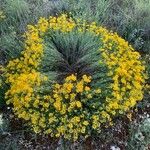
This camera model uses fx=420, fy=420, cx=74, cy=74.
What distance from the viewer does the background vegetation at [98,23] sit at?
4.32m

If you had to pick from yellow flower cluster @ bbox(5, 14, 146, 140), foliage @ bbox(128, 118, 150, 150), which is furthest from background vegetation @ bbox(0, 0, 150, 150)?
yellow flower cluster @ bbox(5, 14, 146, 140)

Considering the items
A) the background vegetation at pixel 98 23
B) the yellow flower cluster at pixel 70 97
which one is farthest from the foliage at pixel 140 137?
the yellow flower cluster at pixel 70 97

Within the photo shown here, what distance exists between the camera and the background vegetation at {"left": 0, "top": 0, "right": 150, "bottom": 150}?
4.32m

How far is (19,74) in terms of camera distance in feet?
14.9

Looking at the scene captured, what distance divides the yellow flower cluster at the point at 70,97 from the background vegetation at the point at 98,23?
6.4 inches

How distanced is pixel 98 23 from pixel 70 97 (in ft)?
5.06

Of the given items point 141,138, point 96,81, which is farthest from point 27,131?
point 141,138

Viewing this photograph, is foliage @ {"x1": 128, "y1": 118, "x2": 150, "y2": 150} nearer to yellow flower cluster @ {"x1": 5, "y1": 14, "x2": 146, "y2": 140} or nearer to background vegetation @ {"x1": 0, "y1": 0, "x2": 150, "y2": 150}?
background vegetation @ {"x1": 0, "y1": 0, "x2": 150, "y2": 150}

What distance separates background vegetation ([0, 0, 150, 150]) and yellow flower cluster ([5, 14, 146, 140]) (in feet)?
0.53

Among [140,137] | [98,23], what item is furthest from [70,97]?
[98,23]

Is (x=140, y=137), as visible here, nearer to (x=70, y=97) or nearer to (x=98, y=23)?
(x=70, y=97)

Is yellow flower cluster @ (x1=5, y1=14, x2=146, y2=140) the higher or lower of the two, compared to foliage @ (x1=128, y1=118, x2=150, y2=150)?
higher

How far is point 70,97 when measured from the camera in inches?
164

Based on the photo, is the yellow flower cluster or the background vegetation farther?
the background vegetation
